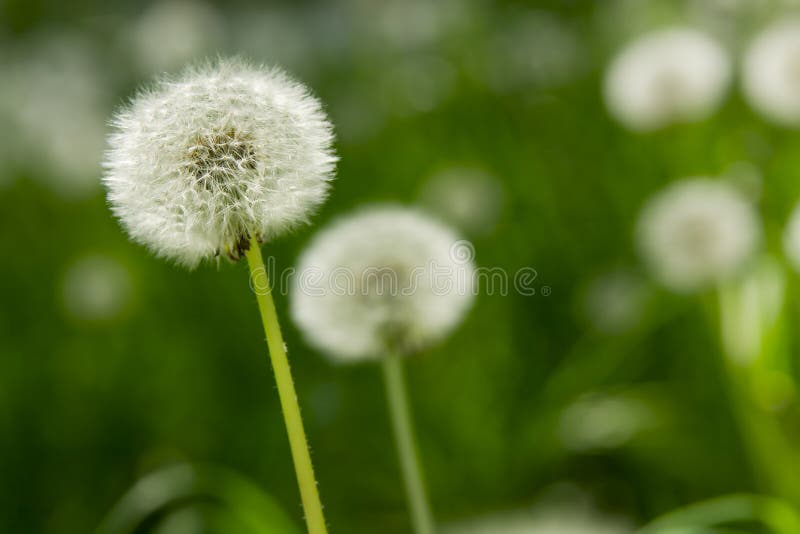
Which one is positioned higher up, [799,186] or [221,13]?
[221,13]

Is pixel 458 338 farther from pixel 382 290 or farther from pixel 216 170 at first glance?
pixel 216 170

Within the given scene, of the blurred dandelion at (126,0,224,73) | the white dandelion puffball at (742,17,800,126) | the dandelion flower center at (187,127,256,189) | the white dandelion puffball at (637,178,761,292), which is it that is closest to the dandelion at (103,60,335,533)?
the dandelion flower center at (187,127,256,189)

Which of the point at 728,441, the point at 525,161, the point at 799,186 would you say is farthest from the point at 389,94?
the point at 728,441

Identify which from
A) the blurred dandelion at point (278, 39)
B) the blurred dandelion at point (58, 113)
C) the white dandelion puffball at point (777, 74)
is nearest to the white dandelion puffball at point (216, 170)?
the white dandelion puffball at point (777, 74)

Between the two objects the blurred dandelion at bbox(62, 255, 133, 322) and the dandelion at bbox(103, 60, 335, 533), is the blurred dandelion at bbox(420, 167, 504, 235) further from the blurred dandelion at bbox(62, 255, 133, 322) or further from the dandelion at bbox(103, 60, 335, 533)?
the dandelion at bbox(103, 60, 335, 533)

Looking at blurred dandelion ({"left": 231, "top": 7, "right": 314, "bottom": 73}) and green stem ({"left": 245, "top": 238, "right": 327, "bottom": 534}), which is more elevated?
blurred dandelion ({"left": 231, "top": 7, "right": 314, "bottom": 73})

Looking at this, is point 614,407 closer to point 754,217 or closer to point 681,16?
point 754,217
